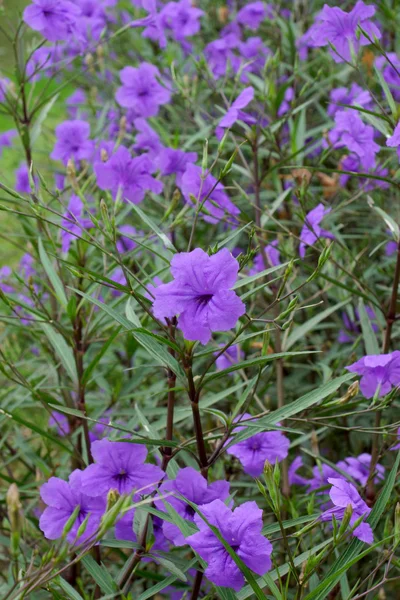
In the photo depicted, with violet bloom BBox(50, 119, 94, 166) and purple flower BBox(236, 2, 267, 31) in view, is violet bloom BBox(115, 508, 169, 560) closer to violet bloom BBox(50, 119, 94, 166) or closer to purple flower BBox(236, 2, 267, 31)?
violet bloom BBox(50, 119, 94, 166)

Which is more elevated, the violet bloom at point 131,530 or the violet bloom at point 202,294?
the violet bloom at point 202,294

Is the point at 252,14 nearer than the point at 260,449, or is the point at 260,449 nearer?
the point at 260,449

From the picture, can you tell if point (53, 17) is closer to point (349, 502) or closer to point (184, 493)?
point (184, 493)

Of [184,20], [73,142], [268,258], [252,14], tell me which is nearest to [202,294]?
[268,258]

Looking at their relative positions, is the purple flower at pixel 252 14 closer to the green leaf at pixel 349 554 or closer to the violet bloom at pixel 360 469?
the violet bloom at pixel 360 469

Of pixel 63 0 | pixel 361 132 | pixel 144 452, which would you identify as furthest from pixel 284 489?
pixel 63 0

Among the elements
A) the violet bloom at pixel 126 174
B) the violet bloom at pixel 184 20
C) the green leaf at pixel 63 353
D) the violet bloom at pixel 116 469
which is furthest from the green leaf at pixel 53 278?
the violet bloom at pixel 184 20

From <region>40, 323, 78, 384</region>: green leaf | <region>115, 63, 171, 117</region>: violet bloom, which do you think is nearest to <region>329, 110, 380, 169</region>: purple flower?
<region>115, 63, 171, 117</region>: violet bloom

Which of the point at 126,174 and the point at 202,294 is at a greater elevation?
the point at 126,174
